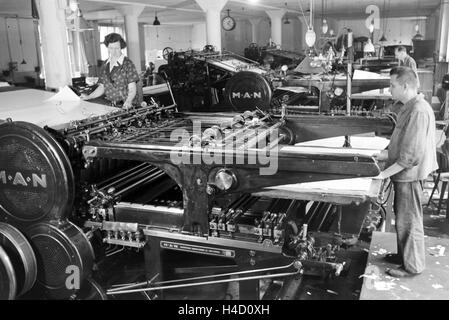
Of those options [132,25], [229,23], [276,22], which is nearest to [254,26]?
[276,22]

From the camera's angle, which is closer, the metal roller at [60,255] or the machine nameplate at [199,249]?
the machine nameplate at [199,249]

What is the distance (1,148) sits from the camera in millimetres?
2660

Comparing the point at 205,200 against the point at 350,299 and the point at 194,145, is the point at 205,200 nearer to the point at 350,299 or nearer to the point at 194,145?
the point at 194,145

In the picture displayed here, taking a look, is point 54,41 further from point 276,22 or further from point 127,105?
point 276,22

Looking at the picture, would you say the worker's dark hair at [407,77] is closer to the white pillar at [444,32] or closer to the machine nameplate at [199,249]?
the machine nameplate at [199,249]

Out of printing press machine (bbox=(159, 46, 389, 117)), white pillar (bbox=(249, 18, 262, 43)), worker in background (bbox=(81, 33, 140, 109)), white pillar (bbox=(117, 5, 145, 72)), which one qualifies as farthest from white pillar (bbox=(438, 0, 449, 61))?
worker in background (bbox=(81, 33, 140, 109))

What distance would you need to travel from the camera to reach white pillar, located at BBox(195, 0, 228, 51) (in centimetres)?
1071


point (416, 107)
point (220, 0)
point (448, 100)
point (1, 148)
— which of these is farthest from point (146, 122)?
point (220, 0)

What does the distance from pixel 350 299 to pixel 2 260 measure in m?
1.94

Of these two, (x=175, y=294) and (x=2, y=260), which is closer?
(x=2, y=260)

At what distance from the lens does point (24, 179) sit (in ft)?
8.67

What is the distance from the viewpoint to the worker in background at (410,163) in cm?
243

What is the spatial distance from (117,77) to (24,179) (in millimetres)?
1648

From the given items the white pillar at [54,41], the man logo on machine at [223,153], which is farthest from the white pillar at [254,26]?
the man logo on machine at [223,153]
